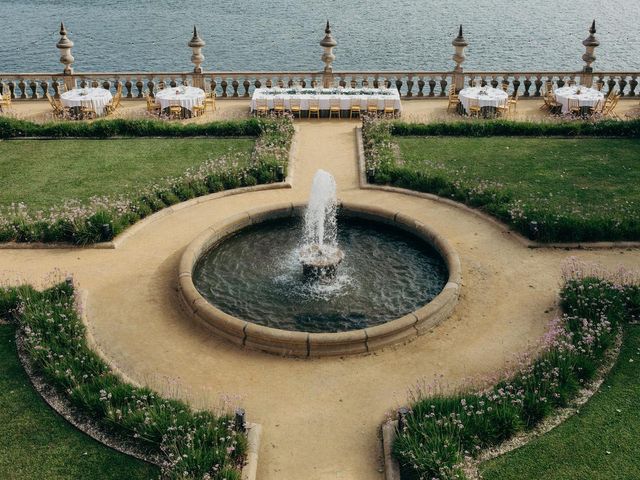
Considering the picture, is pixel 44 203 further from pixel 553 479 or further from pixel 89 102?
pixel 553 479

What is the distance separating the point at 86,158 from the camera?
23.6 m

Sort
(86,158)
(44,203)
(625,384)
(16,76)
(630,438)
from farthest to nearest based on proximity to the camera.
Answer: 1. (16,76)
2. (86,158)
3. (44,203)
4. (625,384)
5. (630,438)

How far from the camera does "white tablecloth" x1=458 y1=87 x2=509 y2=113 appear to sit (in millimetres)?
27625

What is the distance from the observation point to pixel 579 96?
27.9 metres

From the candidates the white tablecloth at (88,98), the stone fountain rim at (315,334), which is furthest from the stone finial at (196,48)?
the stone fountain rim at (315,334)

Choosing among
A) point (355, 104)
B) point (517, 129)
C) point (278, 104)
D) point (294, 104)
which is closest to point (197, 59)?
point (278, 104)

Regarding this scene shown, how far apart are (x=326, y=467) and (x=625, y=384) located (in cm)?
546

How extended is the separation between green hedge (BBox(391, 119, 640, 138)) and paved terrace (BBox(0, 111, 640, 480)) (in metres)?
6.10

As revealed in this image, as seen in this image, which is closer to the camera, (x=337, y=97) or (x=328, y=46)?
(x=337, y=97)

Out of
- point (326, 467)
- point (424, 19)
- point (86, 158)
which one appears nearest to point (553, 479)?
point (326, 467)

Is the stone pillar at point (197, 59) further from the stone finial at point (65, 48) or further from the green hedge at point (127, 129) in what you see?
the green hedge at point (127, 129)

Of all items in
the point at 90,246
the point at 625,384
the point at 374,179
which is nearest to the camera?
the point at 625,384

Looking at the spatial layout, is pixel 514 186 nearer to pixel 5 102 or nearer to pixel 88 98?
pixel 88 98

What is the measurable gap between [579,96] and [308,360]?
19304 millimetres
